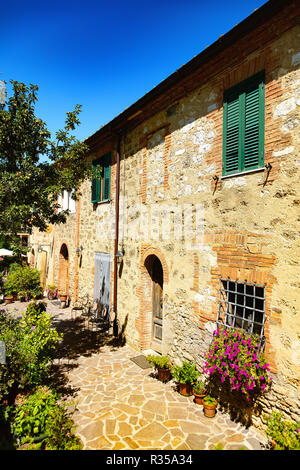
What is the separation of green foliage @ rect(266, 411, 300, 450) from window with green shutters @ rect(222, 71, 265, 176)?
4.14 m

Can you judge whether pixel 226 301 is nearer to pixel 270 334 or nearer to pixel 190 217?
pixel 270 334

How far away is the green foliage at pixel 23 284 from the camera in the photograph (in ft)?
46.3

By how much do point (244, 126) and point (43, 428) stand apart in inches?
249

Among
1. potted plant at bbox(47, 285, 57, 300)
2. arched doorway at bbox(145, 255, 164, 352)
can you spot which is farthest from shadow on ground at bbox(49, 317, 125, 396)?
potted plant at bbox(47, 285, 57, 300)

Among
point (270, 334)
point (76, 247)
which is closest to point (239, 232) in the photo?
point (270, 334)

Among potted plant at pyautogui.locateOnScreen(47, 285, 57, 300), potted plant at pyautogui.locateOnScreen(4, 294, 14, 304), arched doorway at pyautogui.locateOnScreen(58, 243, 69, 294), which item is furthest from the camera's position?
arched doorway at pyautogui.locateOnScreen(58, 243, 69, 294)

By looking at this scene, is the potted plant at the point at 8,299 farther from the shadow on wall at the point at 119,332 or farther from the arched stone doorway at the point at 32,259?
the shadow on wall at the point at 119,332

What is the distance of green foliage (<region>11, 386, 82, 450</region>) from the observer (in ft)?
A: 12.4

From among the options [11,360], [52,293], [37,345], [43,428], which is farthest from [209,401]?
[52,293]

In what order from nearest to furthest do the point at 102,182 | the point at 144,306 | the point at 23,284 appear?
the point at 144,306, the point at 102,182, the point at 23,284

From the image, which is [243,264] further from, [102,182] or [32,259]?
[32,259]

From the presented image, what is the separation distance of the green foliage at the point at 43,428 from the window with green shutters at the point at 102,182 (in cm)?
682

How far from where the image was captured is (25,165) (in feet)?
21.6

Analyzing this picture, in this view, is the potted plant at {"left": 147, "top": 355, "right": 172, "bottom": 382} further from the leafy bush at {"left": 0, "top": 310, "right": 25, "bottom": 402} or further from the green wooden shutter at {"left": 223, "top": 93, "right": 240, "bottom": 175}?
the green wooden shutter at {"left": 223, "top": 93, "right": 240, "bottom": 175}
